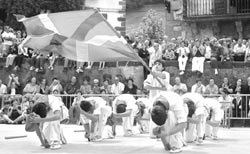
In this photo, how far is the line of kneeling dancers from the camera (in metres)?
11.5

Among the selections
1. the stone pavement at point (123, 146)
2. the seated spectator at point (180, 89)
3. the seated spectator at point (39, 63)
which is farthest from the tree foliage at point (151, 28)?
the stone pavement at point (123, 146)

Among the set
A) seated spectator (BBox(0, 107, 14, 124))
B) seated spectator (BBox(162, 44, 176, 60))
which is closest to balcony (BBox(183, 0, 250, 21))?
seated spectator (BBox(162, 44, 176, 60))

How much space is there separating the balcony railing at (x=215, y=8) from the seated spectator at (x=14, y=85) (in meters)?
12.7

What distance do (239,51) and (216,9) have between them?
11.2m

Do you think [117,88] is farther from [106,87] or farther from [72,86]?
[72,86]

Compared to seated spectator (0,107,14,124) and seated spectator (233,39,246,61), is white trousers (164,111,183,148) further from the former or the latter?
seated spectator (233,39,246,61)

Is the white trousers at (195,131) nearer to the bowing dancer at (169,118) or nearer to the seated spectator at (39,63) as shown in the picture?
the bowing dancer at (169,118)

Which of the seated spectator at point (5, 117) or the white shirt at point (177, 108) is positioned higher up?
the white shirt at point (177, 108)

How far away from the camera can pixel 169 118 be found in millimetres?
11594

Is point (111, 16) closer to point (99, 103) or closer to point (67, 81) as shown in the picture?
point (67, 81)

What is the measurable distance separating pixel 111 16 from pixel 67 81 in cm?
996

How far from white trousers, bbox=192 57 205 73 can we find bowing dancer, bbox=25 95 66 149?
10.8 m

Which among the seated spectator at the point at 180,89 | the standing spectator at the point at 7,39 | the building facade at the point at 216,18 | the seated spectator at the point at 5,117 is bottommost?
the seated spectator at the point at 5,117

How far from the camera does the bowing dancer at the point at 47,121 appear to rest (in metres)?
12.3
